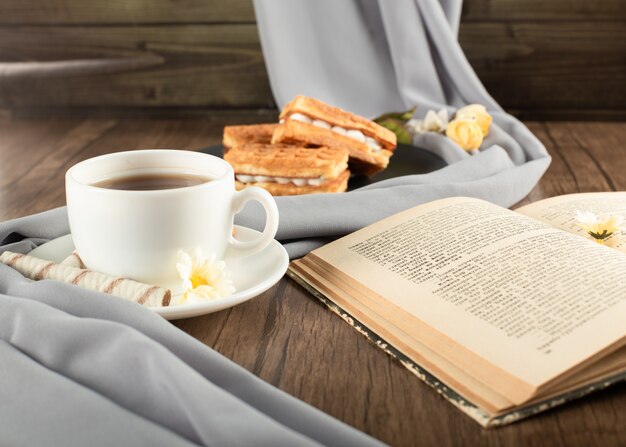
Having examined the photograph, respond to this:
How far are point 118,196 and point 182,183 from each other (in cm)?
12

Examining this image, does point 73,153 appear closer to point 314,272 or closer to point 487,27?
point 314,272

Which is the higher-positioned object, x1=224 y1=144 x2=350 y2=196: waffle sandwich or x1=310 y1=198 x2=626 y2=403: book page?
x1=310 y1=198 x2=626 y2=403: book page

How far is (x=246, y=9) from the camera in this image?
2000 mm

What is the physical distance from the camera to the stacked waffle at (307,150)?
4.09 feet

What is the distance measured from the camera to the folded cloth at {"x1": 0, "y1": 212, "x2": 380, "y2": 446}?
62cm

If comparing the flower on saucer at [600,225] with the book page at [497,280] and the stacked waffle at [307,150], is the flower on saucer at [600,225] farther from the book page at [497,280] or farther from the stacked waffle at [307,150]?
the stacked waffle at [307,150]

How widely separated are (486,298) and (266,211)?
0.26 meters

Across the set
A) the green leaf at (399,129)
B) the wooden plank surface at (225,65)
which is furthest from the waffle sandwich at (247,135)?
the wooden plank surface at (225,65)

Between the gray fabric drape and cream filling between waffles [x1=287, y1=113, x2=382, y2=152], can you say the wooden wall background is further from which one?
cream filling between waffles [x1=287, y1=113, x2=382, y2=152]

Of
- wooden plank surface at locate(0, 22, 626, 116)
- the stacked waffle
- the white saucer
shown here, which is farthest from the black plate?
wooden plank surface at locate(0, 22, 626, 116)

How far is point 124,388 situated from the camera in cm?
66

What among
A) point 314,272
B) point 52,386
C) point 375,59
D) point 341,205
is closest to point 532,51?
point 375,59

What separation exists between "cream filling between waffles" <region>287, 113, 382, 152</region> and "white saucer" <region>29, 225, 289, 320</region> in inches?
18.8

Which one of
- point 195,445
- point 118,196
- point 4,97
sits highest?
point 118,196
